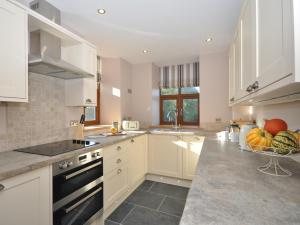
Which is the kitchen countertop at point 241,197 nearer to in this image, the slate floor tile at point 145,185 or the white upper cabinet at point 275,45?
the white upper cabinet at point 275,45

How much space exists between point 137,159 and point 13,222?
165 centimetres

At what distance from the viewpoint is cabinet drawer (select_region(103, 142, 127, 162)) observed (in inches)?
70.0

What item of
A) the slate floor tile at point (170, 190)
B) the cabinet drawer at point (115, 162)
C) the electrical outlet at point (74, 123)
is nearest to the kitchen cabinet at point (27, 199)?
the cabinet drawer at point (115, 162)

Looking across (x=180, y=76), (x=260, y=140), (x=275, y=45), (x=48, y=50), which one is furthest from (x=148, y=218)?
(x=180, y=76)

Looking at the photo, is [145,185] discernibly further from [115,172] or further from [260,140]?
[260,140]

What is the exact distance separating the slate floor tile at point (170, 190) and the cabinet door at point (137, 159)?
293 mm

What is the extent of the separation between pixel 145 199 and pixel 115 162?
0.71m

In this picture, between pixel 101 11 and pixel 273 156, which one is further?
pixel 101 11

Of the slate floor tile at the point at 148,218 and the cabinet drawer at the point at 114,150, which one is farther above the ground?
the cabinet drawer at the point at 114,150

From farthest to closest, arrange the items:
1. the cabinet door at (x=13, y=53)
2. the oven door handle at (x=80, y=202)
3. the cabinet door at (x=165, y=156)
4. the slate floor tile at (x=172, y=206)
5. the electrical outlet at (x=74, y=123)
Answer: the cabinet door at (x=165, y=156), the electrical outlet at (x=74, y=123), the slate floor tile at (x=172, y=206), the oven door handle at (x=80, y=202), the cabinet door at (x=13, y=53)

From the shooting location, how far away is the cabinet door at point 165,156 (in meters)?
2.58

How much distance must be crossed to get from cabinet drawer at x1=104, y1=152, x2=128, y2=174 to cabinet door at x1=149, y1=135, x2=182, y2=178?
2.28ft

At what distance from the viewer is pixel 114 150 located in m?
1.92

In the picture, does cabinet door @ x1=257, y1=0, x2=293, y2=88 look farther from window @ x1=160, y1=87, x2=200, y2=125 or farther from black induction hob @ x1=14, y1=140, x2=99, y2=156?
window @ x1=160, y1=87, x2=200, y2=125
